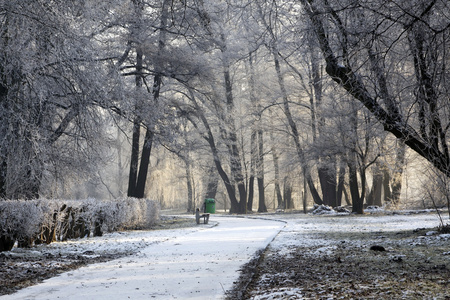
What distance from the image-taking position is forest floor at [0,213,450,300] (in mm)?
5219

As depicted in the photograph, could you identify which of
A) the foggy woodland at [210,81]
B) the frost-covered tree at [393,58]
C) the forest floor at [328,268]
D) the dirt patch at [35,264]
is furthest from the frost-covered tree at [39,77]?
the frost-covered tree at [393,58]

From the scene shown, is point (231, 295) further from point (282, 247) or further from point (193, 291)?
point (282, 247)

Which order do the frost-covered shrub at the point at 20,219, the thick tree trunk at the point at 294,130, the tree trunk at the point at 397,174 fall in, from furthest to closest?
the thick tree trunk at the point at 294,130
the tree trunk at the point at 397,174
the frost-covered shrub at the point at 20,219

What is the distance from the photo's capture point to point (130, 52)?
20.4 m

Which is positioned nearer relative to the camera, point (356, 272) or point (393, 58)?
point (356, 272)

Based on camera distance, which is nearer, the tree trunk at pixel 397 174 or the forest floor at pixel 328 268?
the forest floor at pixel 328 268

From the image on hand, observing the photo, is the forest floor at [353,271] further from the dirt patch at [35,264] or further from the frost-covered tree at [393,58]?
the dirt patch at [35,264]

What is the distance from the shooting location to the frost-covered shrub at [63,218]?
9.45 metres

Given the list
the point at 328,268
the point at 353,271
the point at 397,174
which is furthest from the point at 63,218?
A: the point at 397,174

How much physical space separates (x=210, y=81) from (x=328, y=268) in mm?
15175

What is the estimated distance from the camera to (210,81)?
21094 millimetres

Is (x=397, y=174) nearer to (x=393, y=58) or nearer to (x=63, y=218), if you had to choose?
(x=393, y=58)

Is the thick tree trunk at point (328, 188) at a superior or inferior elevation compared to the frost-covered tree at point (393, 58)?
inferior

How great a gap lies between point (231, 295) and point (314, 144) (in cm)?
2038
